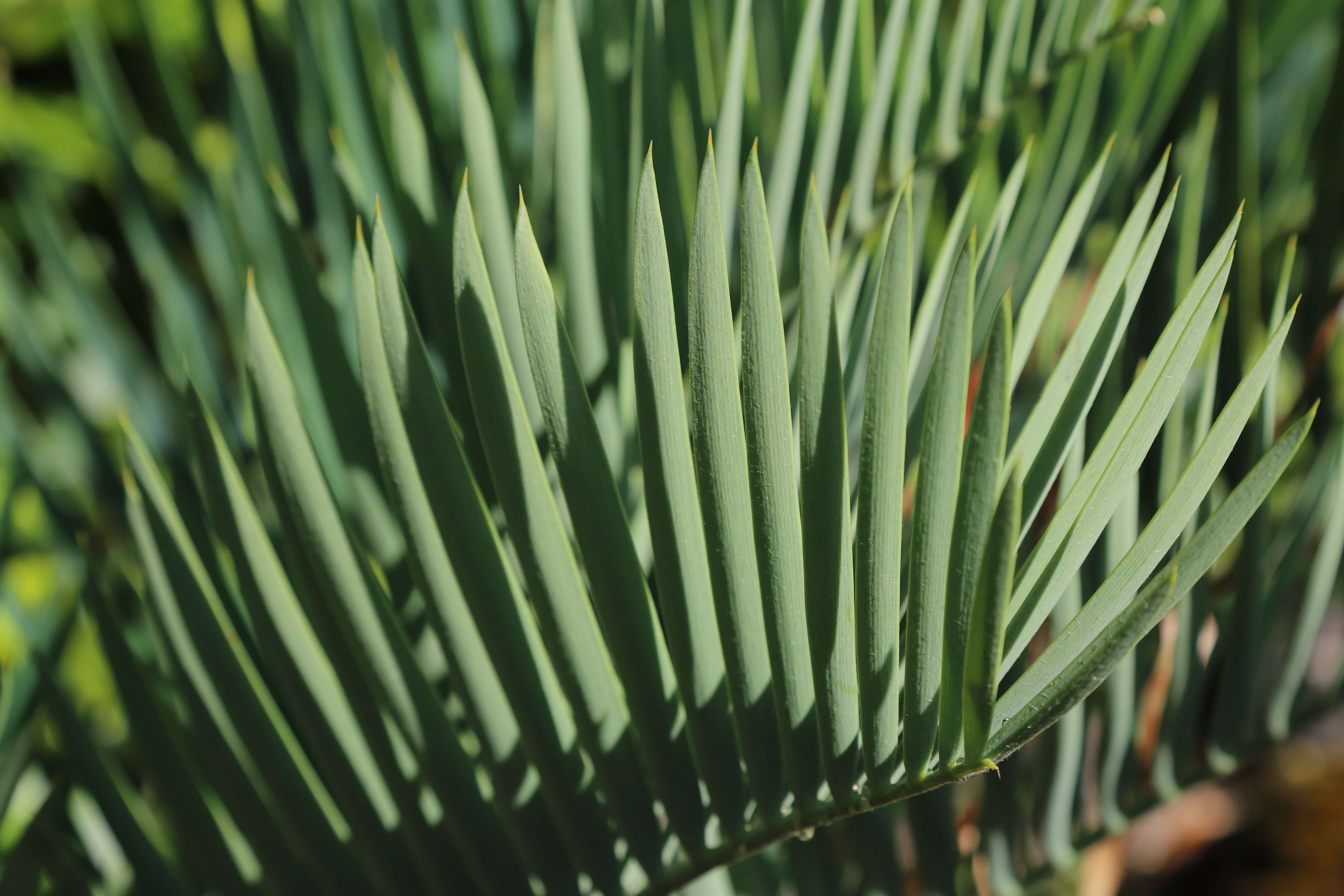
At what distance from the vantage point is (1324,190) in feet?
1.60

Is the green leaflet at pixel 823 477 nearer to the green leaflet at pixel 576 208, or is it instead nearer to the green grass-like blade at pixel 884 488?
Result: the green grass-like blade at pixel 884 488

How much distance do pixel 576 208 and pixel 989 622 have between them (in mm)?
306

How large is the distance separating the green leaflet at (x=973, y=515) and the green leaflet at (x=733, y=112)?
0.23 metres

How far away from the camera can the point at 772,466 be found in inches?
9.8

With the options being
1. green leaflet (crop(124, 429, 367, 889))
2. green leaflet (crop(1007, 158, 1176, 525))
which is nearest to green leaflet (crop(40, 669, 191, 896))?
green leaflet (crop(124, 429, 367, 889))

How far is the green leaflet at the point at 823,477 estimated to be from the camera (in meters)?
0.25

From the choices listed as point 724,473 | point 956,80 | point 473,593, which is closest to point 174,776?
point 473,593

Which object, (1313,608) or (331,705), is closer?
(331,705)

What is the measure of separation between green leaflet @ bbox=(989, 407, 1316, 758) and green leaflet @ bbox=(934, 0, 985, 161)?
303mm

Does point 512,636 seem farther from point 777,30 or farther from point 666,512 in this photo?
point 777,30

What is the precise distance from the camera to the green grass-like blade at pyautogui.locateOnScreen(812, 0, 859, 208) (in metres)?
0.44

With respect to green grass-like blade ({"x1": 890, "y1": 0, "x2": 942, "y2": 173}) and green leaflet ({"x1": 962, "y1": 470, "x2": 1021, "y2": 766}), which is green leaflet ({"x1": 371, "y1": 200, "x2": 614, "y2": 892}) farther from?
green grass-like blade ({"x1": 890, "y1": 0, "x2": 942, "y2": 173})

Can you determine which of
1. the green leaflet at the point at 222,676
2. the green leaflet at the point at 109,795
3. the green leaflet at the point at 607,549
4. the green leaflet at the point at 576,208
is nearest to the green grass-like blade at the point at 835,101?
the green leaflet at the point at 576,208

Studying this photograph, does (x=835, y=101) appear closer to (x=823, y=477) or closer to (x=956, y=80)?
(x=956, y=80)
